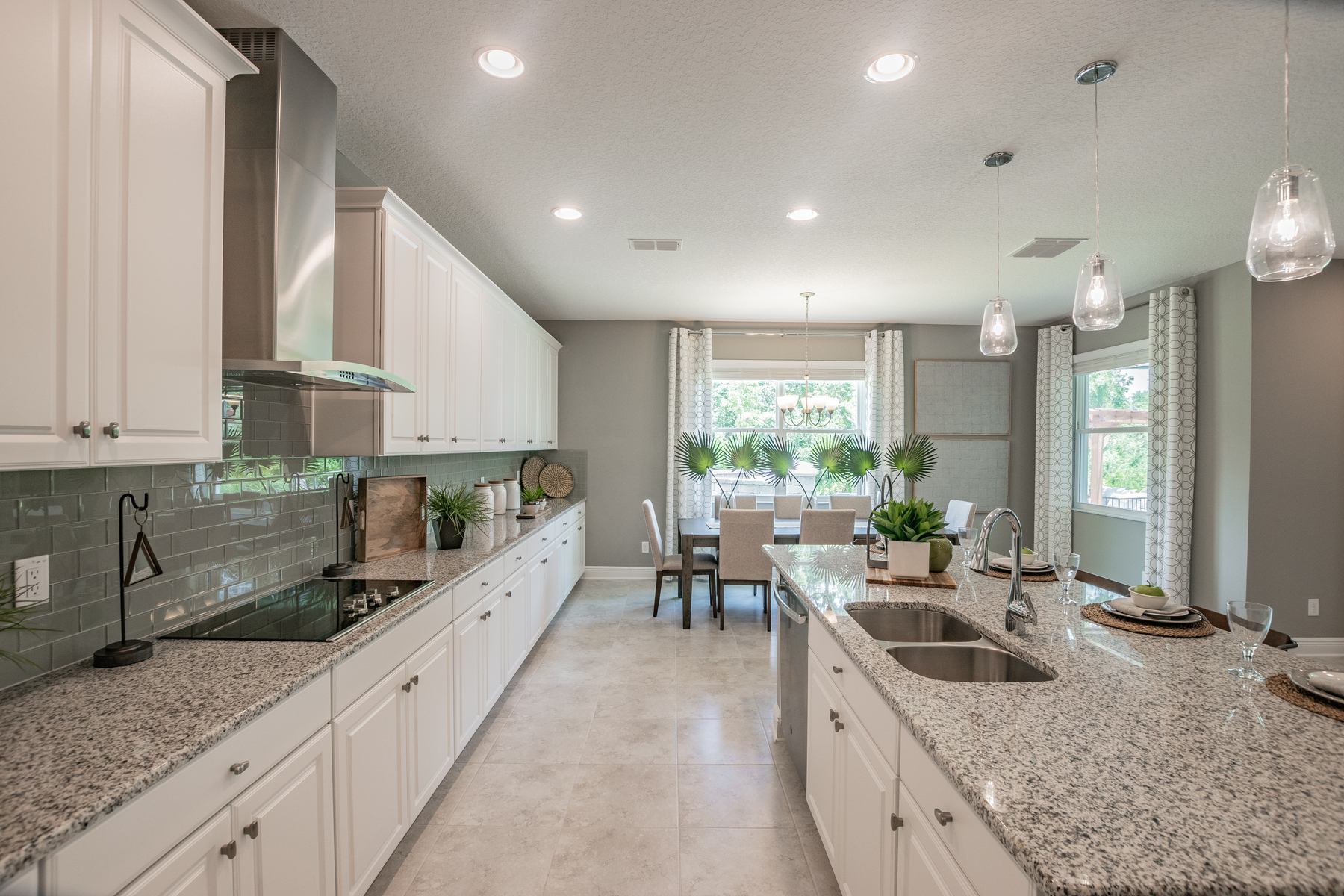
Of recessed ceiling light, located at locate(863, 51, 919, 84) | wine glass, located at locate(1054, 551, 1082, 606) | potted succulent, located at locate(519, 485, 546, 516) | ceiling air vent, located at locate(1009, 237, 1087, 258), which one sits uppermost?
ceiling air vent, located at locate(1009, 237, 1087, 258)

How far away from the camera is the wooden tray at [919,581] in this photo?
2250 millimetres

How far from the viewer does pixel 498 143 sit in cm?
257

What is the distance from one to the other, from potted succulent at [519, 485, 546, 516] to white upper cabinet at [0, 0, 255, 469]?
10.4 feet

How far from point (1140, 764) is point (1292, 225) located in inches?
52.0

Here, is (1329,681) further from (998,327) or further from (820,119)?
Result: (820,119)

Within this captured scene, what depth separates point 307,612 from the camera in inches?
74.4

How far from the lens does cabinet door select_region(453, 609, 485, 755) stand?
2.49 metres

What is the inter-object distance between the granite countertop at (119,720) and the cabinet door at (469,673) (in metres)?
0.76

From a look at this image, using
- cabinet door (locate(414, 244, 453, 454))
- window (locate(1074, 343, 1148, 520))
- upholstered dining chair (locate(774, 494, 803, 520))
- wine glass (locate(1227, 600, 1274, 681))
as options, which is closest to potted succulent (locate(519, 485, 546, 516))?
cabinet door (locate(414, 244, 453, 454))

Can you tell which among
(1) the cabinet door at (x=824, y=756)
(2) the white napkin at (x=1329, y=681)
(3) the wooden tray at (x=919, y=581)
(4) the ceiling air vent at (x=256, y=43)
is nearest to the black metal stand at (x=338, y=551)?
(4) the ceiling air vent at (x=256, y=43)

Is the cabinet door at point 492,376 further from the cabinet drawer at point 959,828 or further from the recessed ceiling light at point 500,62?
the cabinet drawer at point 959,828

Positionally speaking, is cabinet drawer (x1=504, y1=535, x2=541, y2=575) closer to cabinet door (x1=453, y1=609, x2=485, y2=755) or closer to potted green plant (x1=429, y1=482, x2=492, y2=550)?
potted green plant (x1=429, y1=482, x2=492, y2=550)

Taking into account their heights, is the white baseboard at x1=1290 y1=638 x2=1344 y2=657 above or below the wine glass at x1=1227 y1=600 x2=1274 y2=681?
below

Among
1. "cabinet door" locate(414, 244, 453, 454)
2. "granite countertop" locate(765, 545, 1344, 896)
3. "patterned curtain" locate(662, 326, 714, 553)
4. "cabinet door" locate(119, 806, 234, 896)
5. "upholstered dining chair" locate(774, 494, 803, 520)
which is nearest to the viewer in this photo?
"granite countertop" locate(765, 545, 1344, 896)
